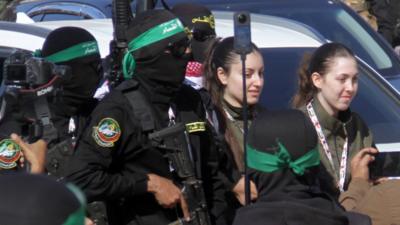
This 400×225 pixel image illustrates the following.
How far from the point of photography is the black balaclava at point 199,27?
18.3ft

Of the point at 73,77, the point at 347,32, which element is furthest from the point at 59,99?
the point at 347,32

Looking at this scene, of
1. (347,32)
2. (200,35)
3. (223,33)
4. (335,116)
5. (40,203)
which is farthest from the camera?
(347,32)

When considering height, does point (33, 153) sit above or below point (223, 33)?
below

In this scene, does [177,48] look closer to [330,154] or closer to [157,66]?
[157,66]

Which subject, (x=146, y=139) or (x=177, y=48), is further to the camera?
(x=177, y=48)

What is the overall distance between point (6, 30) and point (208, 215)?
1729mm

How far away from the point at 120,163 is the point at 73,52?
60 cm

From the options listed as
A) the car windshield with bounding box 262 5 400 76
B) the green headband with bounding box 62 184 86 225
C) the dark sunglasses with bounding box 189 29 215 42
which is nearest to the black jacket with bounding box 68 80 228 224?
the dark sunglasses with bounding box 189 29 215 42

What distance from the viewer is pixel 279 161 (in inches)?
143

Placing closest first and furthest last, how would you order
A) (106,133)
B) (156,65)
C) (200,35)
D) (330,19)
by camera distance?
(106,133)
(156,65)
(200,35)
(330,19)

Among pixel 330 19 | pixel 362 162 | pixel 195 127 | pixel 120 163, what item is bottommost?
pixel 362 162

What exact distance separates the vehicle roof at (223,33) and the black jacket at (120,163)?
122 cm

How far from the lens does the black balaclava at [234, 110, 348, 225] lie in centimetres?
349

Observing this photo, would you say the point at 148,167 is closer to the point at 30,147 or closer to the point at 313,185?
the point at 30,147
